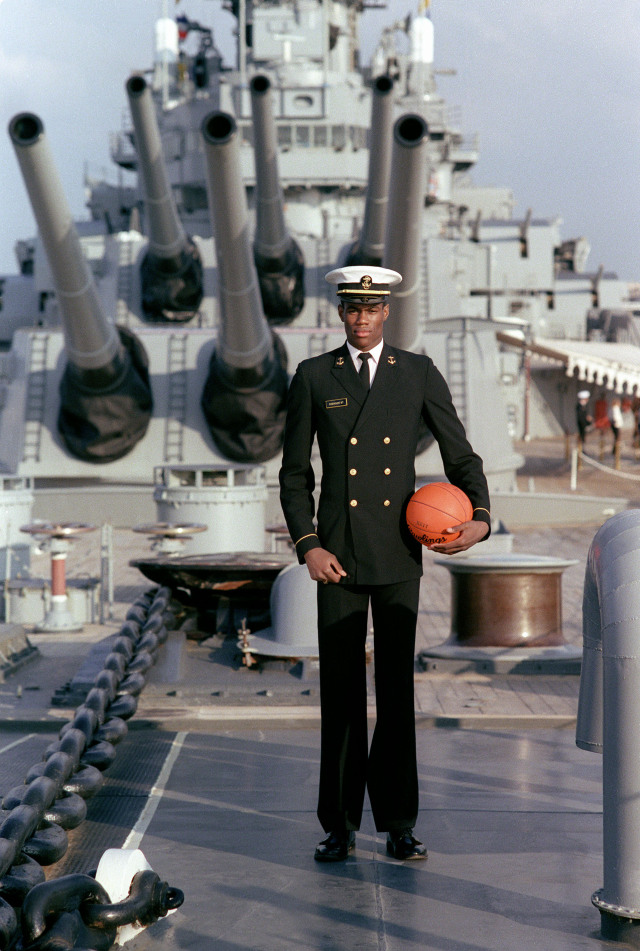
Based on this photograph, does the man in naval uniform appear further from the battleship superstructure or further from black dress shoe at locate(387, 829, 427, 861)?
the battleship superstructure

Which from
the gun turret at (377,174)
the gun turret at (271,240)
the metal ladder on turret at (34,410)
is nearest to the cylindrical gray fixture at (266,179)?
the gun turret at (271,240)

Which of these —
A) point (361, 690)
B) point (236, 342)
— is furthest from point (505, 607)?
point (236, 342)

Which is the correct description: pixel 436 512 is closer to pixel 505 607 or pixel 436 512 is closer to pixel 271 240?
pixel 505 607

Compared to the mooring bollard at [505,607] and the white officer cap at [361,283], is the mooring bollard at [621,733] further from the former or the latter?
the mooring bollard at [505,607]

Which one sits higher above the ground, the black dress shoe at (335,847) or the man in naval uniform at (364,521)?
the man in naval uniform at (364,521)

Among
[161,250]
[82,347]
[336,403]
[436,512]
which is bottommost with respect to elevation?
[436,512]

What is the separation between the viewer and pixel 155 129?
10945mm

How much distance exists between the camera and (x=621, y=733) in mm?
2143

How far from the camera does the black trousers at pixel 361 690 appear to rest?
106 inches

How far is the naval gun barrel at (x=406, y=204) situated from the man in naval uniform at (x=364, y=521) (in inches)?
215

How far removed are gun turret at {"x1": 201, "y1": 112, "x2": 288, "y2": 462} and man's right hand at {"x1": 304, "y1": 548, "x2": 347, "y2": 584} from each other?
5.76 meters

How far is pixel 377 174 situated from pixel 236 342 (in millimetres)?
2071

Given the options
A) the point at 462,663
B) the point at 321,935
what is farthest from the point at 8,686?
the point at 321,935

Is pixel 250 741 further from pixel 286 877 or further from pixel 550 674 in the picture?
pixel 550 674
